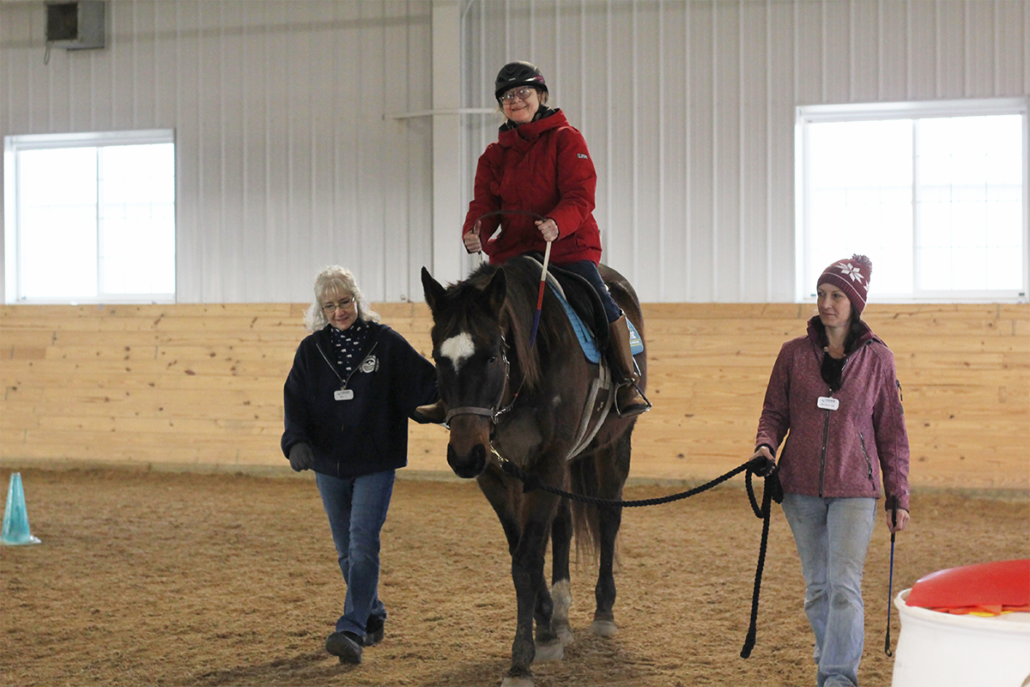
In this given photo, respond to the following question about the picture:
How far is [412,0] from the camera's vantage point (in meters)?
8.45

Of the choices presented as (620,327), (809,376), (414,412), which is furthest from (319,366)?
(809,376)

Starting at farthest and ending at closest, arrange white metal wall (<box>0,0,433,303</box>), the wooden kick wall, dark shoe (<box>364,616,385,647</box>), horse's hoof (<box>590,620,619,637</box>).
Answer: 1. white metal wall (<box>0,0,433,303</box>)
2. the wooden kick wall
3. horse's hoof (<box>590,620,619,637</box>)
4. dark shoe (<box>364,616,385,647</box>)

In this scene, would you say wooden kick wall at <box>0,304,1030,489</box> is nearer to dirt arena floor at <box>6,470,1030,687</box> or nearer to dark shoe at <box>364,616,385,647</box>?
dirt arena floor at <box>6,470,1030,687</box>

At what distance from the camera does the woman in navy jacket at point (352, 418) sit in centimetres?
323

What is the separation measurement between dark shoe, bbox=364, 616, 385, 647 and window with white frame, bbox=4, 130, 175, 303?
6.50 metres

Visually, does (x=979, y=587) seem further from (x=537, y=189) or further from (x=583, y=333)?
(x=537, y=189)

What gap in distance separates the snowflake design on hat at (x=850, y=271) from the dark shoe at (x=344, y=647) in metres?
2.04

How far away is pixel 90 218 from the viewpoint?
9.37m

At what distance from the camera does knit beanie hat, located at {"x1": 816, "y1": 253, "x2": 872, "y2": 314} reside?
102 inches

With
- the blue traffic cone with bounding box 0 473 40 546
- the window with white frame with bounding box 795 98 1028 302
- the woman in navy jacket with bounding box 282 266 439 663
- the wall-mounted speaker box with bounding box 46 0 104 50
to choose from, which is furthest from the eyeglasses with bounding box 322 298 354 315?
the wall-mounted speaker box with bounding box 46 0 104 50

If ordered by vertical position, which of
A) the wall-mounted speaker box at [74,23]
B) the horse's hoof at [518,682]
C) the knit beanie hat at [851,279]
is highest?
the wall-mounted speaker box at [74,23]

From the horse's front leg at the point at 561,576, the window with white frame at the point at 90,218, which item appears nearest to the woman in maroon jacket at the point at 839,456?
the horse's front leg at the point at 561,576

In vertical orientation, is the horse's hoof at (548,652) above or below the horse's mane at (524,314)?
below

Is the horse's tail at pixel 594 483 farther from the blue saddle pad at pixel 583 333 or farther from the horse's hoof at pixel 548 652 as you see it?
the blue saddle pad at pixel 583 333
